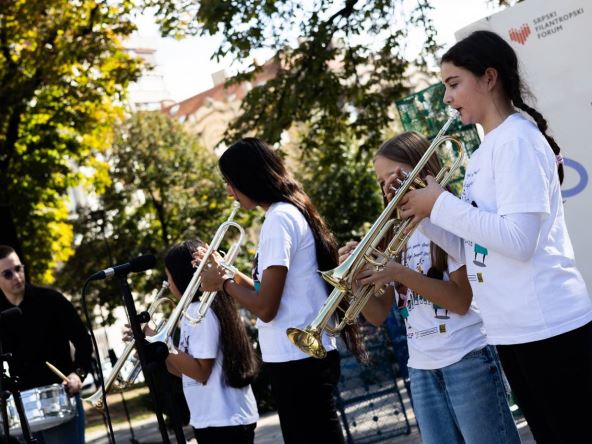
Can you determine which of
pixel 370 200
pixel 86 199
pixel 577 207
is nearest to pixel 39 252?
pixel 370 200

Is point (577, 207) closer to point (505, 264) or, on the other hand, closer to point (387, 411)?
point (387, 411)

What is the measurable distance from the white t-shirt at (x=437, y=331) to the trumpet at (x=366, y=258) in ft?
0.62

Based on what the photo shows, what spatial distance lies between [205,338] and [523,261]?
8.07ft

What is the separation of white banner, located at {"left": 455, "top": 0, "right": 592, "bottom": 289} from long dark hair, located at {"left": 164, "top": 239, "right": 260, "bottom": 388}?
2348 millimetres

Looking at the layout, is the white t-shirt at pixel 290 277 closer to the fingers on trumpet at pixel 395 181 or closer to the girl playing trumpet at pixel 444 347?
the girl playing trumpet at pixel 444 347

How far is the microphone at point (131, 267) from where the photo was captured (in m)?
3.99

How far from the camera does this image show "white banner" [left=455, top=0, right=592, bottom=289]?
5.94m

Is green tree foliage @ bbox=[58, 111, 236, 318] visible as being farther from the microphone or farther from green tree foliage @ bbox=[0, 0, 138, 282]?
the microphone

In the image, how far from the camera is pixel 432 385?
368 cm

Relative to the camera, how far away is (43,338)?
21.5ft

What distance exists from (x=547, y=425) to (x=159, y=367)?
1766 millimetres

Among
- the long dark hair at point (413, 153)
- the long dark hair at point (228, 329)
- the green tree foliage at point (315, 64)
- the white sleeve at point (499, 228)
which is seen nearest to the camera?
the white sleeve at point (499, 228)

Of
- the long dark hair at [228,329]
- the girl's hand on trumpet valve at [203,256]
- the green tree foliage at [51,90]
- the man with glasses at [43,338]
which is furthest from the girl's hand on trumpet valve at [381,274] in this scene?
the green tree foliage at [51,90]

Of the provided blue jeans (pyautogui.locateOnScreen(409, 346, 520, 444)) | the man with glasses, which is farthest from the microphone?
the man with glasses
